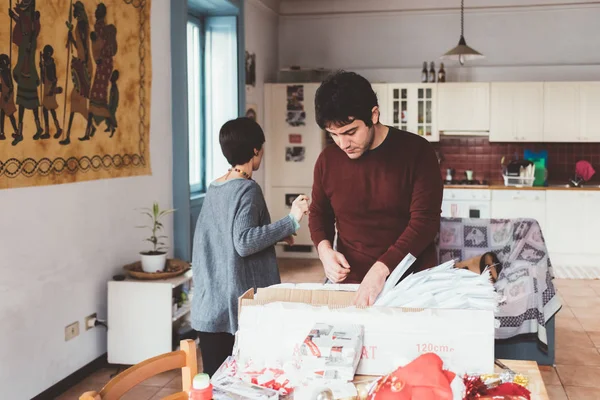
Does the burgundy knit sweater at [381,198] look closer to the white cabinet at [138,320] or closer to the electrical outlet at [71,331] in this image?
the white cabinet at [138,320]

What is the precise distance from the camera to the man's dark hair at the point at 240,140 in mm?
2551

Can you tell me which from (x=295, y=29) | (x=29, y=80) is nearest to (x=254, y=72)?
(x=295, y=29)

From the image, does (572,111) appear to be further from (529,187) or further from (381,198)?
(381,198)

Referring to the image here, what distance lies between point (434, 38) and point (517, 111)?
1405 mm

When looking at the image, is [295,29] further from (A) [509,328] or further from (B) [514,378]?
(B) [514,378]

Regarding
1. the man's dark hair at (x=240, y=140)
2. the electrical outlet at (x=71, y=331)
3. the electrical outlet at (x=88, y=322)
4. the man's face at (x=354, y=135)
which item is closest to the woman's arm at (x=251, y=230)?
the man's dark hair at (x=240, y=140)

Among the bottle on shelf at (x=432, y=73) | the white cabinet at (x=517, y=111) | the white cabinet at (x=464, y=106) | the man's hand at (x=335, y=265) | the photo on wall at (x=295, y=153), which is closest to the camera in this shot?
the man's hand at (x=335, y=265)

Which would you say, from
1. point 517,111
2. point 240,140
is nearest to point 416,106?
point 517,111

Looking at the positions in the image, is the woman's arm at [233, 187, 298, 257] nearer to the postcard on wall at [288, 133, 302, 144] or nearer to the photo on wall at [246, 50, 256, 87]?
the photo on wall at [246, 50, 256, 87]

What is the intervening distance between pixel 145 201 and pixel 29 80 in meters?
1.45

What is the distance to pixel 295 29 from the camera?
8.43m

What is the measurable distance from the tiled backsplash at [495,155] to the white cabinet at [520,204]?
646mm

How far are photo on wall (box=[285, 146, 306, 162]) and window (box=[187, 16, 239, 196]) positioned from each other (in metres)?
1.17

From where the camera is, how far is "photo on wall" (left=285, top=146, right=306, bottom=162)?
7.85 meters
